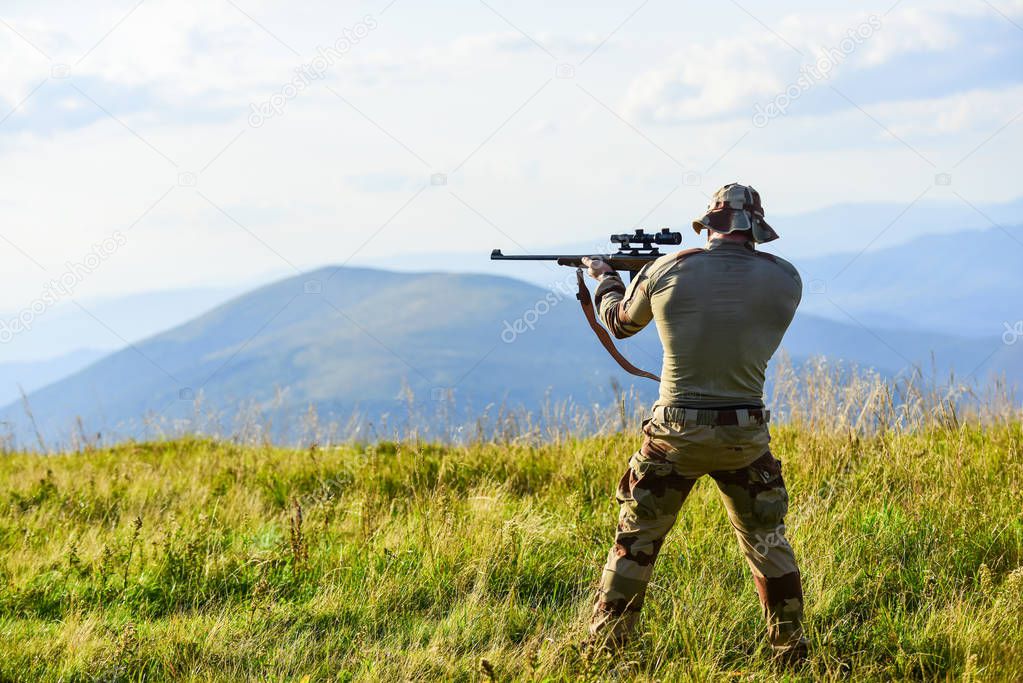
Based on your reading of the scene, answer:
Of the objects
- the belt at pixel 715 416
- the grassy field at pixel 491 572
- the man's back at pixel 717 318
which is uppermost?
the man's back at pixel 717 318

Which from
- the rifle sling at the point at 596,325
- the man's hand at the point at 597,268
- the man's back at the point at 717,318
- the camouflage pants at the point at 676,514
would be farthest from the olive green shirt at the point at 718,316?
the rifle sling at the point at 596,325

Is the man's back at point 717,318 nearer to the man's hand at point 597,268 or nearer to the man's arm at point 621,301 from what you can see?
the man's arm at point 621,301

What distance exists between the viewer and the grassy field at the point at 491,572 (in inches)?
161

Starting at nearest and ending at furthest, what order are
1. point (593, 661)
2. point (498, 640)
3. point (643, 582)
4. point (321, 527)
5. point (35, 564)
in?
point (593, 661) → point (643, 582) → point (498, 640) → point (35, 564) → point (321, 527)

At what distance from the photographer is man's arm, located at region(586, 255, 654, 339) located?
3930 millimetres

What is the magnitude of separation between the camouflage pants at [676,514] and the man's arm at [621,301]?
0.48 meters

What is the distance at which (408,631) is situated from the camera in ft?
15.1

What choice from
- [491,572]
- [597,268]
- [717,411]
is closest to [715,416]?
[717,411]

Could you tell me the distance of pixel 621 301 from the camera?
4.09 metres

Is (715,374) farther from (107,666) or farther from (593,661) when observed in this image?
(107,666)

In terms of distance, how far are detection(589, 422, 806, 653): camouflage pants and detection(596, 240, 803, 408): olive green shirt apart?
0.19m

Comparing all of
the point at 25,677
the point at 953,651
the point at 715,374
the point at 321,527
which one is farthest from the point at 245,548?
the point at 953,651

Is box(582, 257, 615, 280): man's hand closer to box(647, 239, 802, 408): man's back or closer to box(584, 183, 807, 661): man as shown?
box(584, 183, 807, 661): man

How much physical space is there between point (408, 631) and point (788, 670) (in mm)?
1942
